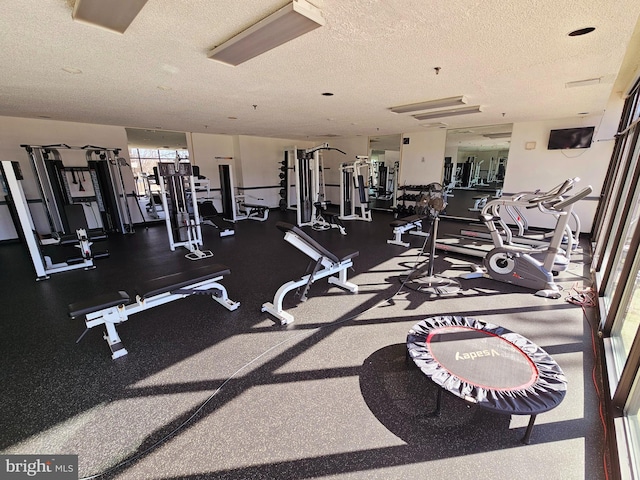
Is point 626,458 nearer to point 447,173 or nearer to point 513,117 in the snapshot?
point 513,117

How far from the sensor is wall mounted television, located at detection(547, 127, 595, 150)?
17.4ft

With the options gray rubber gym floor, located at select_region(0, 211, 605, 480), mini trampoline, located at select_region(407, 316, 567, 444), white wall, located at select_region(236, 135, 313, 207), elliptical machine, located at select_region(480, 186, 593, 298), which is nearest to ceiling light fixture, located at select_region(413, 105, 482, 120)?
elliptical machine, located at select_region(480, 186, 593, 298)

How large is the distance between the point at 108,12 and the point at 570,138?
7.24 meters

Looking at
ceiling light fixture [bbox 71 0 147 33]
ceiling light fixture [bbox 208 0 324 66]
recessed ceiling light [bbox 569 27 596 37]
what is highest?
ceiling light fixture [bbox 71 0 147 33]

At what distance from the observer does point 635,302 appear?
2117mm

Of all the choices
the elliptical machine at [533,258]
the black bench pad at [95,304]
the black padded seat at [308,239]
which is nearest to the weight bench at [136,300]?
the black bench pad at [95,304]

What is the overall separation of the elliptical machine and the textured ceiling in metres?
1.25

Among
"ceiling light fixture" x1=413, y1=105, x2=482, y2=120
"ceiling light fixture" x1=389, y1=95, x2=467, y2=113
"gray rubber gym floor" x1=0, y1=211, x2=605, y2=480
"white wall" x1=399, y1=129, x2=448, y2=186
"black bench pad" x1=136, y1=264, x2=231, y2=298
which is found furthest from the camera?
"white wall" x1=399, y1=129, x2=448, y2=186

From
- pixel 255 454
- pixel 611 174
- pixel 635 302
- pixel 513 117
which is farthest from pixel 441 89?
pixel 611 174

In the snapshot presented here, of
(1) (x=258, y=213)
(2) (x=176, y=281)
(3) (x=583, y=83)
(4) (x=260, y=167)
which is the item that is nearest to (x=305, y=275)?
(2) (x=176, y=281)

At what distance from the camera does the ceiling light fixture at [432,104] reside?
3.62 metres

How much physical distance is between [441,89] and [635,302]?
2.65 meters

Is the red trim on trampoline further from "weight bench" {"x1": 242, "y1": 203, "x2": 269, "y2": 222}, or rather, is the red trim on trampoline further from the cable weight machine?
"weight bench" {"x1": 242, "y1": 203, "x2": 269, "y2": 222}

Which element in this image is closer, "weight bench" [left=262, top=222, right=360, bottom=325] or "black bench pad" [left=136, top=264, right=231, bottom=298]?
"black bench pad" [left=136, top=264, right=231, bottom=298]
